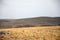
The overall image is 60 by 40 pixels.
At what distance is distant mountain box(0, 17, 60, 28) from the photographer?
55.7 inches

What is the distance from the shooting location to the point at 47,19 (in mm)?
1426

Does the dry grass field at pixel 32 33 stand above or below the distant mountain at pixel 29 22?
below

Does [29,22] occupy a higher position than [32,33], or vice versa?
[29,22]

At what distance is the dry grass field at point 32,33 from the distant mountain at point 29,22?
0.19 feet

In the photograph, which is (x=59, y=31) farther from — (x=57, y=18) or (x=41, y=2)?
(x=41, y=2)

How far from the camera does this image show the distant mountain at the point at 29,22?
142 centimetres

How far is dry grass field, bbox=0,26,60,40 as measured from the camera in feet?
4.55

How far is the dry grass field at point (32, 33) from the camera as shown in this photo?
139 cm

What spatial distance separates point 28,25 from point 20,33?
17 centimetres

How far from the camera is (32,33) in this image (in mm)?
1397

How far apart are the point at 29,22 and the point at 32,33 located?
0.55ft

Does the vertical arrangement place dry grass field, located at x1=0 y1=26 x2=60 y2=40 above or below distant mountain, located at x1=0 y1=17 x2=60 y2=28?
below

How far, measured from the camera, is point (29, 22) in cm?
142

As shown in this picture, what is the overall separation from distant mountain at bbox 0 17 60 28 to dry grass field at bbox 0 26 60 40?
6 centimetres
